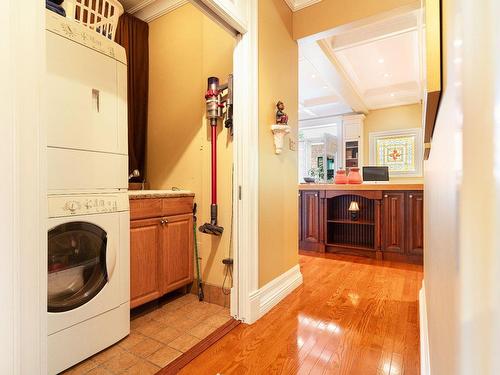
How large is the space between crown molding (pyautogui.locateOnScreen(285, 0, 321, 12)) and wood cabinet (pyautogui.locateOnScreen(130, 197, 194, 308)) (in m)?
1.91

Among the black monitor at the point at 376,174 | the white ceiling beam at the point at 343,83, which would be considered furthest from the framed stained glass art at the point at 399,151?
the black monitor at the point at 376,174

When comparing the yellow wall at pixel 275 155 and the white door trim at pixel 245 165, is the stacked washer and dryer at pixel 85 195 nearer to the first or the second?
the white door trim at pixel 245 165

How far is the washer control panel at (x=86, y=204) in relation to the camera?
1301mm

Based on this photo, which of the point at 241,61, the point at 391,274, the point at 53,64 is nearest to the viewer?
the point at 53,64

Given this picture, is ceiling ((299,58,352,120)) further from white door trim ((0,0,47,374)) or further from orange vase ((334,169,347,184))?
white door trim ((0,0,47,374))

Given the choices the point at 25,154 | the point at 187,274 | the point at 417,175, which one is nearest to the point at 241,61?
the point at 25,154

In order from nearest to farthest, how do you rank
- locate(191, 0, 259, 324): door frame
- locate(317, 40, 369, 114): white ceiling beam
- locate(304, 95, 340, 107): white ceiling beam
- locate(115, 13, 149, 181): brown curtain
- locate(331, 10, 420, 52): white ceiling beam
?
locate(191, 0, 259, 324): door frame
locate(115, 13, 149, 181): brown curtain
locate(331, 10, 420, 52): white ceiling beam
locate(317, 40, 369, 114): white ceiling beam
locate(304, 95, 340, 107): white ceiling beam

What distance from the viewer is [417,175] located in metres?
5.86

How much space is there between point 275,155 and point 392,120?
507cm

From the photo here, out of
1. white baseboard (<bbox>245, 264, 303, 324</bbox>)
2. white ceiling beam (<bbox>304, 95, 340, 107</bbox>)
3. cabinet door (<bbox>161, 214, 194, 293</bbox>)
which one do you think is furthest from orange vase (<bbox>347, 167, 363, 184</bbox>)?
cabinet door (<bbox>161, 214, 194, 293</bbox>)

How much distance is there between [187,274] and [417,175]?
5.63 m

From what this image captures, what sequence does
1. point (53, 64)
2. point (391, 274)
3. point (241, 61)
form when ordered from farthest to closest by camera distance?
point (391, 274) → point (241, 61) → point (53, 64)

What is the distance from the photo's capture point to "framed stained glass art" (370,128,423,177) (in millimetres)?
5832

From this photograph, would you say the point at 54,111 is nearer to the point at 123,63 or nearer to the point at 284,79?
the point at 123,63
